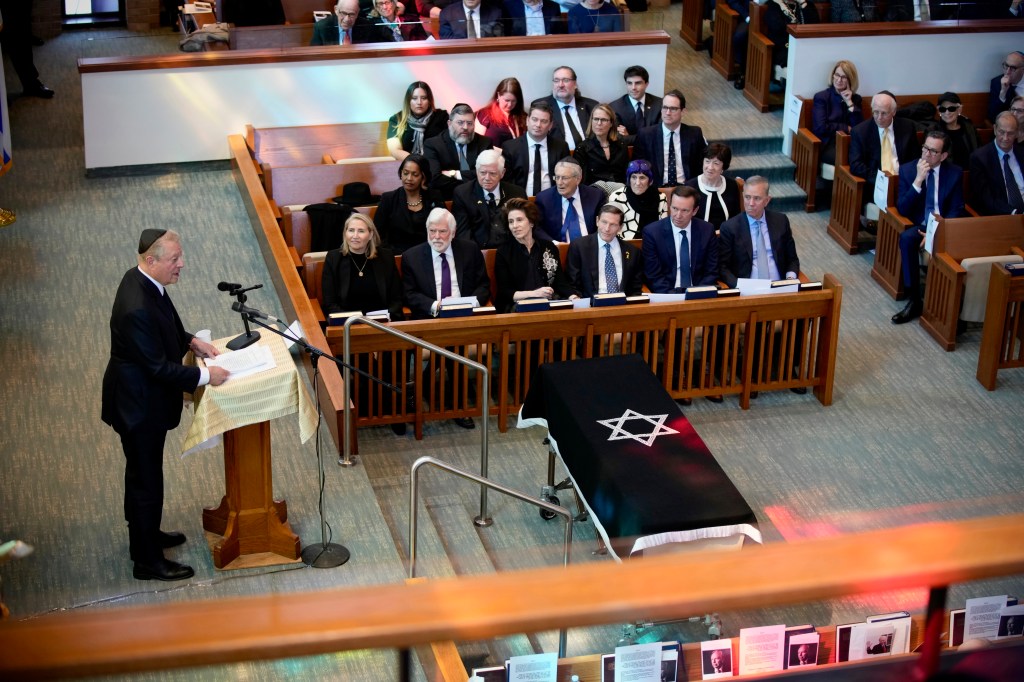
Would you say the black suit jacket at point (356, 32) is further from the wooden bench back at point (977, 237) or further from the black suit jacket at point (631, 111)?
the wooden bench back at point (977, 237)

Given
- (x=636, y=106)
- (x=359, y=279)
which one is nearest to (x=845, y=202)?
(x=636, y=106)

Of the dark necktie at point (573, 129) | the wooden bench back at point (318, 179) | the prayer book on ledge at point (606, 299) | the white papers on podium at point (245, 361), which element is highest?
the dark necktie at point (573, 129)

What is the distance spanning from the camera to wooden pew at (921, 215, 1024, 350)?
730 cm

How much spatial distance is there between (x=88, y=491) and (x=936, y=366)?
4397mm

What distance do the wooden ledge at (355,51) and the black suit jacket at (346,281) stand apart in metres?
2.87

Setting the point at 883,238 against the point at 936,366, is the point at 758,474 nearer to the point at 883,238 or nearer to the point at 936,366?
the point at 936,366

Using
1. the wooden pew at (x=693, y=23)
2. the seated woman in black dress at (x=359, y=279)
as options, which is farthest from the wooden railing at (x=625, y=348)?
the wooden pew at (x=693, y=23)

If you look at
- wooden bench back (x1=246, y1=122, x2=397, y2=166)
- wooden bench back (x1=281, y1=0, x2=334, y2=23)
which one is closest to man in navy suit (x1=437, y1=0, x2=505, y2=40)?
wooden bench back (x1=246, y1=122, x2=397, y2=166)

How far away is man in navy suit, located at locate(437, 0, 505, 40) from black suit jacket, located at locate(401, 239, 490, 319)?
2.96 metres

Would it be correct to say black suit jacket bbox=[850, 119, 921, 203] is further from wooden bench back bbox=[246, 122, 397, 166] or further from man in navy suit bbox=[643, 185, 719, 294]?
wooden bench back bbox=[246, 122, 397, 166]

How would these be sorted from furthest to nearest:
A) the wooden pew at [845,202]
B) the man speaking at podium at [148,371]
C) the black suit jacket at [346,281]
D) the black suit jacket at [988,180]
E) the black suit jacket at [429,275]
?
the wooden pew at [845,202] < the black suit jacket at [988,180] < the black suit jacket at [429,275] < the black suit jacket at [346,281] < the man speaking at podium at [148,371]

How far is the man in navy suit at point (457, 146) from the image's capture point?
788 cm

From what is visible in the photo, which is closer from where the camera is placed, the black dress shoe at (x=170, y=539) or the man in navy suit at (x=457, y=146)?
the black dress shoe at (x=170, y=539)

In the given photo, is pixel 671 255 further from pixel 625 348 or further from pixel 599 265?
pixel 625 348
